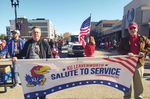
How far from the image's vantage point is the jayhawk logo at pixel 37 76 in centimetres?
539

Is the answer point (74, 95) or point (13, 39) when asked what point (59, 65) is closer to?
point (74, 95)

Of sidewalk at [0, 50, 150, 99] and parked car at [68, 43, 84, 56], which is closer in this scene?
sidewalk at [0, 50, 150, 99]

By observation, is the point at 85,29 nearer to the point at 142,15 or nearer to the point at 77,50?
the point at 77,50

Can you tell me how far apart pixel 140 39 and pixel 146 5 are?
34836 mm

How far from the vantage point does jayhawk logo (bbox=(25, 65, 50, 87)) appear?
17.7ft

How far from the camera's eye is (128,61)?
5.67 metres

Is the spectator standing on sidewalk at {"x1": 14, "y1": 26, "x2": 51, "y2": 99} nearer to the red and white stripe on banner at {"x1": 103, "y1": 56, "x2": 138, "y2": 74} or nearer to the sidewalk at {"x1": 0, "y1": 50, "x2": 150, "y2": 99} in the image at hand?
the red and white stripe on banner at {"x1": 103, "y1": 56, "x2": 138, "y2": 74}

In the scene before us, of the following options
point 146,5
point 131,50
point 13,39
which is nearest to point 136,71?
point 131,50

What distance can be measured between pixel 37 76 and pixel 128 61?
1.87 m

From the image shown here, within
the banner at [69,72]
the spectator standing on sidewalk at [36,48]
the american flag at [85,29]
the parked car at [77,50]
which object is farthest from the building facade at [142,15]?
the spectator standing on sidewalk at [36,48]

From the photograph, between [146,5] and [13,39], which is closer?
[13,39]

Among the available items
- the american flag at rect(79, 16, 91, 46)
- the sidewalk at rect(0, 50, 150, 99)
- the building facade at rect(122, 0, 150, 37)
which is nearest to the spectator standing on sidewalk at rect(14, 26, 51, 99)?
the sidewalk at rect(0, 50, 150, 99)

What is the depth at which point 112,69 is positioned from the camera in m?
5.62

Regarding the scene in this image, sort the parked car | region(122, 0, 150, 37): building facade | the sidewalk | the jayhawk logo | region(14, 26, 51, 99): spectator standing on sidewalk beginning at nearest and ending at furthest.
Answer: the jayhawk logo
region(14, 26, 51, 99): spectator standing on sidewalk
the sidewalk
the parked car
region(122, 0, 150, 37): building facade
